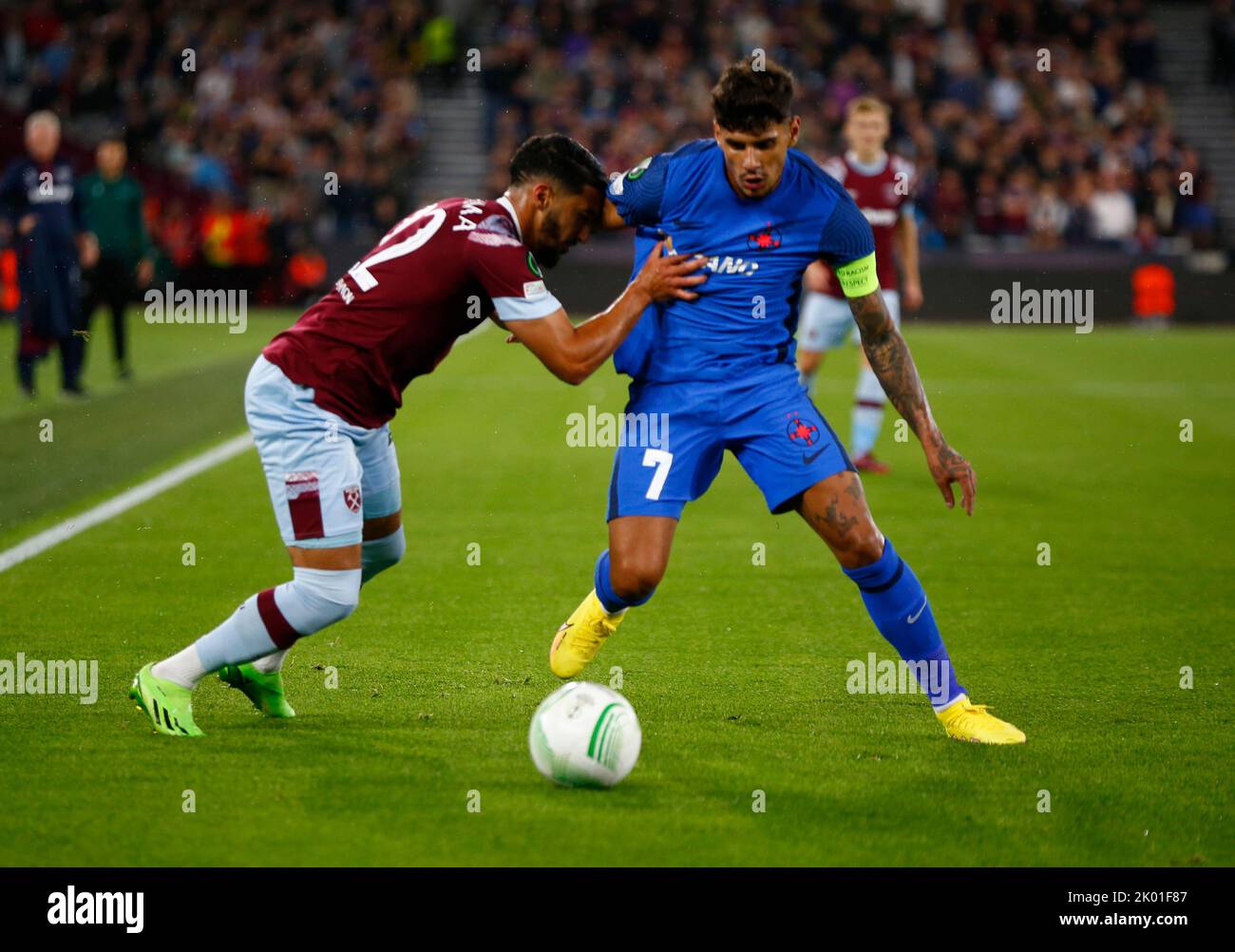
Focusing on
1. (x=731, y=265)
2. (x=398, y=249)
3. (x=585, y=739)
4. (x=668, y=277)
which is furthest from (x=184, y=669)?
(x=731, y=265)

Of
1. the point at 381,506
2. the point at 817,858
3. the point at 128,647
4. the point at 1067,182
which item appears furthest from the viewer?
the point at 1067,182

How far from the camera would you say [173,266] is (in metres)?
25.0

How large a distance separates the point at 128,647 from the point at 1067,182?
81.1 ft

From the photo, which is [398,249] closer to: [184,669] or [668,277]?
[668,277]

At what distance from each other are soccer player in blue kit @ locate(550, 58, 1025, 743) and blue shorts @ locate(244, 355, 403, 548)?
96cm

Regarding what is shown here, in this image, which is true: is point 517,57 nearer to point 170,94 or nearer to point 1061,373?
point 170,94

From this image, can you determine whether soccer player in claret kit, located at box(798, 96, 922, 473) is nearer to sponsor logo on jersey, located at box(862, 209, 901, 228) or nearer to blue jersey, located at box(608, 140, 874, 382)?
sponsor logo on jersey, located at box(862, 209, 901, 228)

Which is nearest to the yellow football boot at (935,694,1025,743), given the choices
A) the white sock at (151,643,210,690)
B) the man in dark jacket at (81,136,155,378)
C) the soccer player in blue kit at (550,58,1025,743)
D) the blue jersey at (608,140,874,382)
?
the soccer player in blue kit at (550,58,1025,743)

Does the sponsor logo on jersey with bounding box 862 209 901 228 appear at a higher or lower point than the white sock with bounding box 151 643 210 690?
higher

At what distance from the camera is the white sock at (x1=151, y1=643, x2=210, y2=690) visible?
5.17 m

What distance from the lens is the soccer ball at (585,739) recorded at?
4742 millimetres

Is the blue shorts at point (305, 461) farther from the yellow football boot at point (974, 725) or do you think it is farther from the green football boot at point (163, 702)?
the yellow football boot at point (974, 725)

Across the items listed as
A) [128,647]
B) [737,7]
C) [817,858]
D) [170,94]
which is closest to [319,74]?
[170,94]

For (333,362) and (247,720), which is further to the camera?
(247,720)
